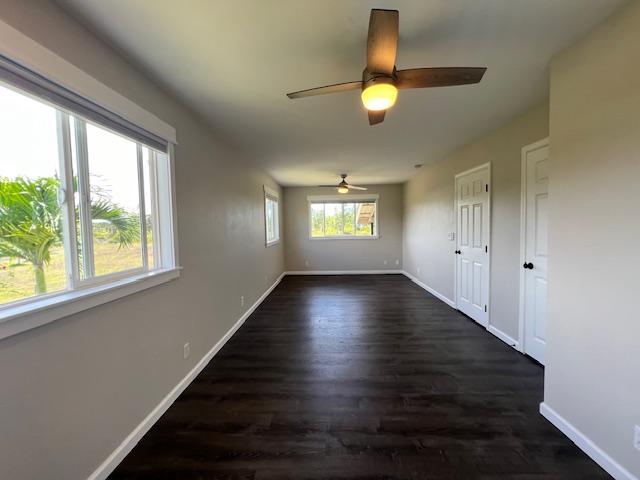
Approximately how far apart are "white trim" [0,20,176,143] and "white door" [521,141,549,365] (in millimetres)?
3216

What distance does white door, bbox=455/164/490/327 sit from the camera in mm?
3291

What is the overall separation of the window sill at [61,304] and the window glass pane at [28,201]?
8 centimetres

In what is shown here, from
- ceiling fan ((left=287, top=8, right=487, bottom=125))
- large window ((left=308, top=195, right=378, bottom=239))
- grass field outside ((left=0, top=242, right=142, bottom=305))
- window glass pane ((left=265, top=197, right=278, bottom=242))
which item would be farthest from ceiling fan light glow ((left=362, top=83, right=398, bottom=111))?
large window ((left=308, top=195, right=378, bottom=239))

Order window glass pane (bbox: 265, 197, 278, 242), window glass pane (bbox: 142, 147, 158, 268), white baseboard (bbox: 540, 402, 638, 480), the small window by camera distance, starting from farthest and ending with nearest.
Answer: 1. window glass pane (bbox: 265, 197, 278, 242)
2. the small window
3. window glass pane (bbox: 142, 147, 158, 268)
4. white baseboard (bbox: 540, 402, 638, 480)

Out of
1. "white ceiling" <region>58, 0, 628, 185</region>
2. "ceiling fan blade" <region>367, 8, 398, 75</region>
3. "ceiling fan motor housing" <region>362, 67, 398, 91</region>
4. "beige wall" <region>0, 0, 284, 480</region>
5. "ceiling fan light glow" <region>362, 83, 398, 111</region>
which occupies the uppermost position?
"white ceiling" <region>58, 0, 628, 185</region>

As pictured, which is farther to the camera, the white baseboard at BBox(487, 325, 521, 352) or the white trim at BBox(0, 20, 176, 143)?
the white baseboard at BBox(487, 325, 521, 352)

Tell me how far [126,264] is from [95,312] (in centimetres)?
39

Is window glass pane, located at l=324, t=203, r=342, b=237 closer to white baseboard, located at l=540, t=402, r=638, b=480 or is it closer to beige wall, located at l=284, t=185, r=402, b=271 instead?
beige wall, located at l=284, t=185, r=402, b=271

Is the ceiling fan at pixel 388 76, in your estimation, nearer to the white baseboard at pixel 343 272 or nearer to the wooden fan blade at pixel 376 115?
the wooden fan blade at pixel 376 115

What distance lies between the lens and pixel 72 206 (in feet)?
4.35

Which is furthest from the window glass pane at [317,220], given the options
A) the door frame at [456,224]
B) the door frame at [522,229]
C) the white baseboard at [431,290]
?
the door frame at [522,229]

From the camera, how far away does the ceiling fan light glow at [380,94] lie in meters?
1.41

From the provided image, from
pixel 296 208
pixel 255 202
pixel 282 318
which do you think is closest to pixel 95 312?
pixel 282 318

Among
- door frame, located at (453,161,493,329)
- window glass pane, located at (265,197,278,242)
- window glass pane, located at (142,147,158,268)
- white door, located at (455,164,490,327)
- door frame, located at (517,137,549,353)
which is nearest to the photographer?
window glass pane, located at (142,147,158,268)
